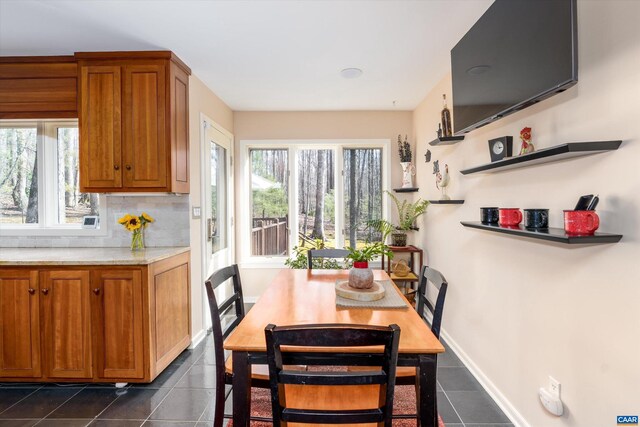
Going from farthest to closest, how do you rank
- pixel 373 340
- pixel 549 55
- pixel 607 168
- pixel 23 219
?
pixel 23 219
pixel 549 55
pixel 607 168
pixel 373 340

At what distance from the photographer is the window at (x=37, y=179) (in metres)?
2.95

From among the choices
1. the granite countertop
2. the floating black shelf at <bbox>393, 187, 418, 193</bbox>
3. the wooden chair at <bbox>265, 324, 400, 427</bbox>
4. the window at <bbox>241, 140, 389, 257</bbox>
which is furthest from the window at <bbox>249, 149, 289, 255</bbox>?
the wooden chair at <bbox>265, 324, 400, 427</bbox>

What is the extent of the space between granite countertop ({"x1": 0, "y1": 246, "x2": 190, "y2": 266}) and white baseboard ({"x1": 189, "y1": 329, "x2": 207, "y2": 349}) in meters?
0.89

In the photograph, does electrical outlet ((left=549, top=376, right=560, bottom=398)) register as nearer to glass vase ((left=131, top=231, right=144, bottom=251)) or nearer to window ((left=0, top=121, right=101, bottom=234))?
glass vase ((left=131, top=231, right=144, bottom=251))

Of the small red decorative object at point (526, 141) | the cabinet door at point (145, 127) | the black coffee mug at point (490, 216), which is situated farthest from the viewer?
the cabinet door at point (145, 127)

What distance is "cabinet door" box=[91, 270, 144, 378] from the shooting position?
225 cm

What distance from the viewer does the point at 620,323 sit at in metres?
1.23

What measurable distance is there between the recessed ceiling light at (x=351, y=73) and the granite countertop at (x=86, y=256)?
2.15m

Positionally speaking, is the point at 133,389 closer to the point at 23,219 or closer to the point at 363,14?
the point at 23,219

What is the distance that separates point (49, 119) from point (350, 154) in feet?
10.4

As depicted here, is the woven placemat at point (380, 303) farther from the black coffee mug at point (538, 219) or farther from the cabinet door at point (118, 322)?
the cabinet door at point (118, 322)

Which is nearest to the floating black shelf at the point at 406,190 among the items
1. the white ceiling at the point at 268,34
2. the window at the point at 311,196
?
the window at the point at 311,196

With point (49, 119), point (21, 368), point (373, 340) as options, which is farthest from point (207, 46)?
point (21, 368)

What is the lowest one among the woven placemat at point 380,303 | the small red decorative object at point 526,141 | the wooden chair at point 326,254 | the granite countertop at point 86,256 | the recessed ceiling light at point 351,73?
the woven placemat at point 380,303
